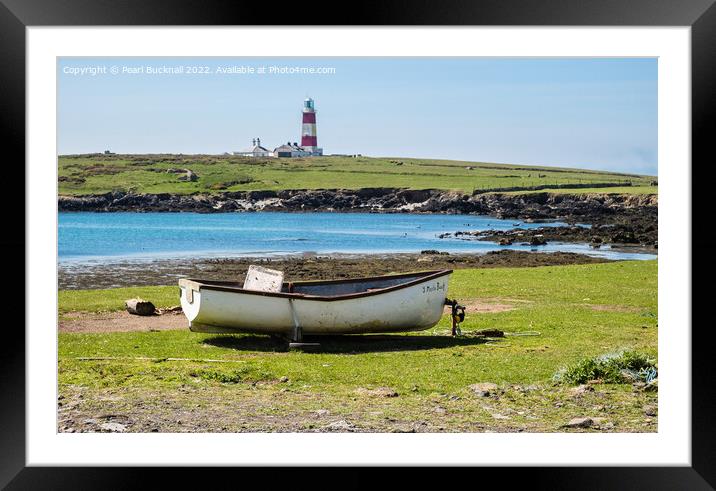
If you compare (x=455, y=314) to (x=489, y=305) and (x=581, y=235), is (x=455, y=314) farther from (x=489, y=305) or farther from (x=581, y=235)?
(x=581, y=235)

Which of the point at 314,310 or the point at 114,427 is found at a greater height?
the point at 314,310

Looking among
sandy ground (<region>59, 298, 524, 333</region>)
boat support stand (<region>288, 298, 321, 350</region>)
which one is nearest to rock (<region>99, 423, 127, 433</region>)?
boat support stand (<region>288, 298, 321, 350</region>)

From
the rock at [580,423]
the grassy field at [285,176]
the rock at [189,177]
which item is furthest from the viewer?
the rock at [189,177]

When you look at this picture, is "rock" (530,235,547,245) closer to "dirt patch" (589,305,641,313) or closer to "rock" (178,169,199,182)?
"dirt patch" (589,305,641,313)

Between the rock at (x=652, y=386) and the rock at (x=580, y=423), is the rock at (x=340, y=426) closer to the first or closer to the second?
the rock at (x=580, y=423)

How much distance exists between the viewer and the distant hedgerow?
41.0 feet

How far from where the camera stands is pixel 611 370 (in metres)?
12.6

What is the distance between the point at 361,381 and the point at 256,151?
186 ft

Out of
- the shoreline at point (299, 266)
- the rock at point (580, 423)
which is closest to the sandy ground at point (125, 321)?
the shoreline at point (299, 266)

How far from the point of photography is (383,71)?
62.2 metres

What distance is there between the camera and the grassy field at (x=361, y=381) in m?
11.4

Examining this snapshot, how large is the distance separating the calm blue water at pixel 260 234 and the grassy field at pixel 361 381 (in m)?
17.5
